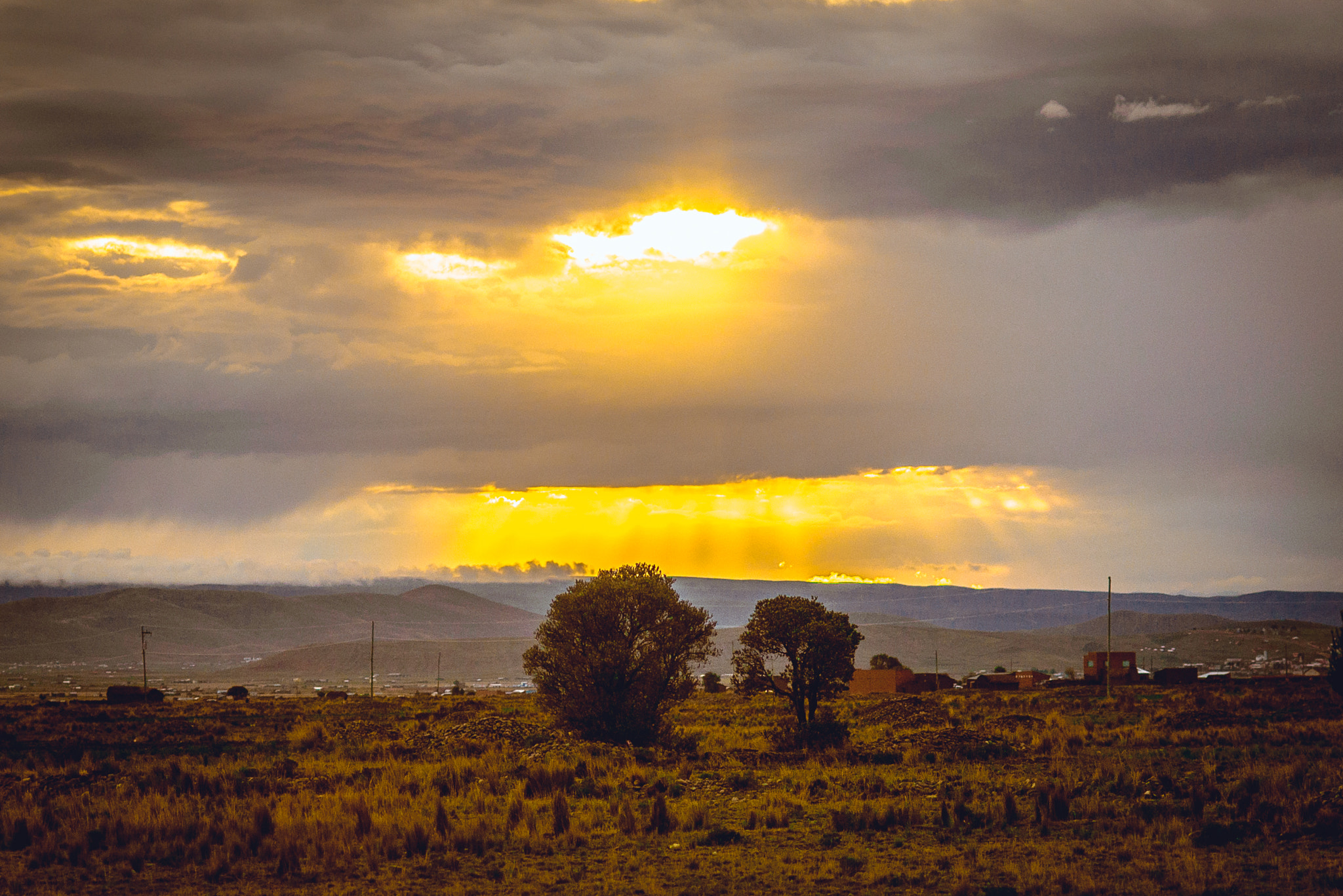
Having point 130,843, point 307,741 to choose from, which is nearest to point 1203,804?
point 130,843

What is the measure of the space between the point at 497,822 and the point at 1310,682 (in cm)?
7812

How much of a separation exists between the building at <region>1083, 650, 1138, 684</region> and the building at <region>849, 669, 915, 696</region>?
57.9 feet

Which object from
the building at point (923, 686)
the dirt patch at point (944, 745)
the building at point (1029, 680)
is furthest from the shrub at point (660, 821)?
the building at point (1029, 680)

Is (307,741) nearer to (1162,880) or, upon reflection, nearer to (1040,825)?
(1040,825)

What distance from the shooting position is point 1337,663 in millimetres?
68500

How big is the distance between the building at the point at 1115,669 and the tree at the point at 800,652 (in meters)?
64.7

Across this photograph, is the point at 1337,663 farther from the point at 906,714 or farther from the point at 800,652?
the point at 800,652

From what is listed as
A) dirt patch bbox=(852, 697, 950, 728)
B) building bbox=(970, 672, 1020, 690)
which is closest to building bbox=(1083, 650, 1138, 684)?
building bbox=(970, 672, 1020, 690)

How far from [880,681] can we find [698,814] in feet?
253

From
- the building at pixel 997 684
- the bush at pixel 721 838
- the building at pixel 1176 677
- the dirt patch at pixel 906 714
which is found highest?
the bush at pixel 721 838

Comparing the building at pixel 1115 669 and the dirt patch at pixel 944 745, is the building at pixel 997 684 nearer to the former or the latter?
the building at pixel 1115 669

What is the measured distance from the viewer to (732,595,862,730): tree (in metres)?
42.8

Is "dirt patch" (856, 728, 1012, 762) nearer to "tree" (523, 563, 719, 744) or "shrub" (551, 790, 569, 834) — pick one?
"tree" (523, 563, 719, 744)

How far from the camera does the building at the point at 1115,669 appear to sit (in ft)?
342
